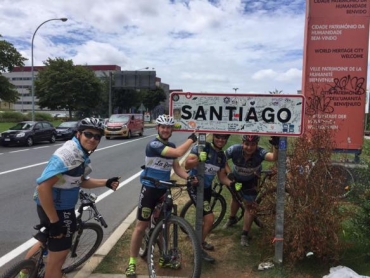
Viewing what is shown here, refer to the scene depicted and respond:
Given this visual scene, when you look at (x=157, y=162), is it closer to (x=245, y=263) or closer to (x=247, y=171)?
(x=247, y=171)

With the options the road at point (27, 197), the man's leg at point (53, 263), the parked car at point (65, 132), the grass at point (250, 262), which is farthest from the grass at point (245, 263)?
the parked car at point (65, 132)

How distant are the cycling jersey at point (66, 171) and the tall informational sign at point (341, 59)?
18.1 ft

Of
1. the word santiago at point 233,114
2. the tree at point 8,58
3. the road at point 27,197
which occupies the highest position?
the tree at point 8,58

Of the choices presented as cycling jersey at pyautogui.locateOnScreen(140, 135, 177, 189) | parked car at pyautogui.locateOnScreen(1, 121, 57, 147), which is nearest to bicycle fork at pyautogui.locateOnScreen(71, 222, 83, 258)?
cycling jersey at pyautogui.locateOnScreen(140, 135, 177, 189)

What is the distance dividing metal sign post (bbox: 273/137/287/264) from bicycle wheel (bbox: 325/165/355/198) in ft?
1.49

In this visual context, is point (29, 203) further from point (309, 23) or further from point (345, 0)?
point (345, 0)

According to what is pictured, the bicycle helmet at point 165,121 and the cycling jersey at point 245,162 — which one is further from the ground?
the bicycle helmet at point 165,121

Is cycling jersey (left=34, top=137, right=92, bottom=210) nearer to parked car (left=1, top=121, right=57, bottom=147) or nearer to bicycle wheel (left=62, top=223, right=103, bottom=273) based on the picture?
bicycle wheel (left=62, top=223, right=103, bottom=273)

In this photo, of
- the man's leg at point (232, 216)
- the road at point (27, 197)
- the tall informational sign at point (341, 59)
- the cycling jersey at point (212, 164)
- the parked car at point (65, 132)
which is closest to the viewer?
the cycling jersey at point (212, 164)

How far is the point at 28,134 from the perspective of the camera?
69.3 ft

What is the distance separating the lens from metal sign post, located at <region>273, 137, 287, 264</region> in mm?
4004

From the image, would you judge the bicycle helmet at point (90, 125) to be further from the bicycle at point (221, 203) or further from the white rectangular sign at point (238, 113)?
the bicycle at point (221, 203)

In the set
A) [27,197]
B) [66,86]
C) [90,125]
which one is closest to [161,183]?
[90,125]

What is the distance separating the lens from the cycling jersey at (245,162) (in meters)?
4.89
